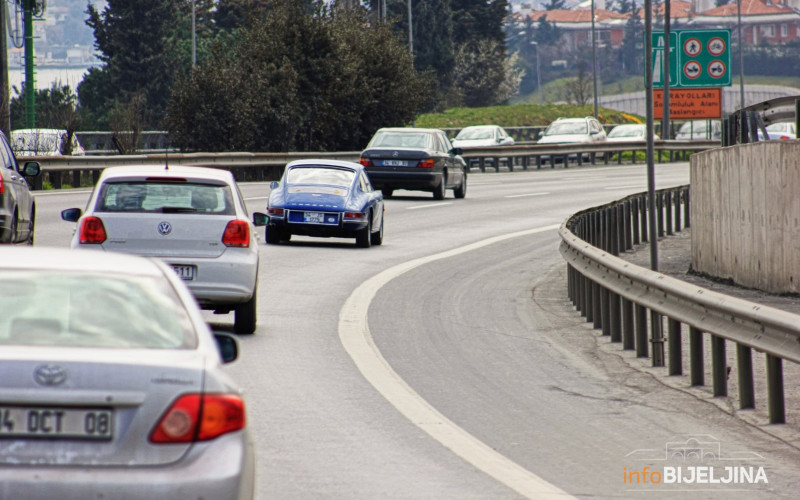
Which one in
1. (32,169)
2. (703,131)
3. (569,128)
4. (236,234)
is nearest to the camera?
(236,234)

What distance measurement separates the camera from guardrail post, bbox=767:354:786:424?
28.7ft

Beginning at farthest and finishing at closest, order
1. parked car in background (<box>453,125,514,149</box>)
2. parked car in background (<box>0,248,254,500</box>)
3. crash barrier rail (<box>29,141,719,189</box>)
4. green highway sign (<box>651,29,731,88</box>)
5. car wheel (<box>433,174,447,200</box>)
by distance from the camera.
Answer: parked car in background (<box>453,125,514,149</box>) < green highway sign (<box>651,29,731,88</box>) < crash barrier rail (<box>29,141,719,189</box>) < car wheel (<box>433,174,447,200</box>) < parked car in background (<box>0,248,254,500</box>)

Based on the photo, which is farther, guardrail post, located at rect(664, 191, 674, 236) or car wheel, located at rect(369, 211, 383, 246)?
guardrail post, located at rect(664, 191, 674, 236)

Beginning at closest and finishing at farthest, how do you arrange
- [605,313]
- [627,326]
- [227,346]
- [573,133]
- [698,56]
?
1. [227,346]
2. [627,326]
3. [605,313]
4. [698,56]
5. [573,133]

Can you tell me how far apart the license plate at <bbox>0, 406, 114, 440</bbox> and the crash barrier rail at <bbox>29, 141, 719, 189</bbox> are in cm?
1761

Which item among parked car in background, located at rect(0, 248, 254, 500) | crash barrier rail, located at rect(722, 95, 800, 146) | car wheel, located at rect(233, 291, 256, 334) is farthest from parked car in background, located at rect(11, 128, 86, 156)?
parked car in background, located at rect(0, 248, 254, 500)

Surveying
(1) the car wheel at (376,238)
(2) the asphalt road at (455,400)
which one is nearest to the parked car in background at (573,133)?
(1) the car wheel at (376,238)

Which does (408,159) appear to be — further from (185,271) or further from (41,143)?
(185,271)

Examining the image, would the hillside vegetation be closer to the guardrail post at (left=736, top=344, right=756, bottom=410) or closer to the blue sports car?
the blue sports car

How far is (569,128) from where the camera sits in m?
57.5

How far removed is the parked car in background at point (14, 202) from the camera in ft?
54.7

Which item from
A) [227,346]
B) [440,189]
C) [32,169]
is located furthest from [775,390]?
[440,189]

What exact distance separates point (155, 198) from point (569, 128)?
1789 inches

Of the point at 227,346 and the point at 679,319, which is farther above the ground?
the point at 227,346
